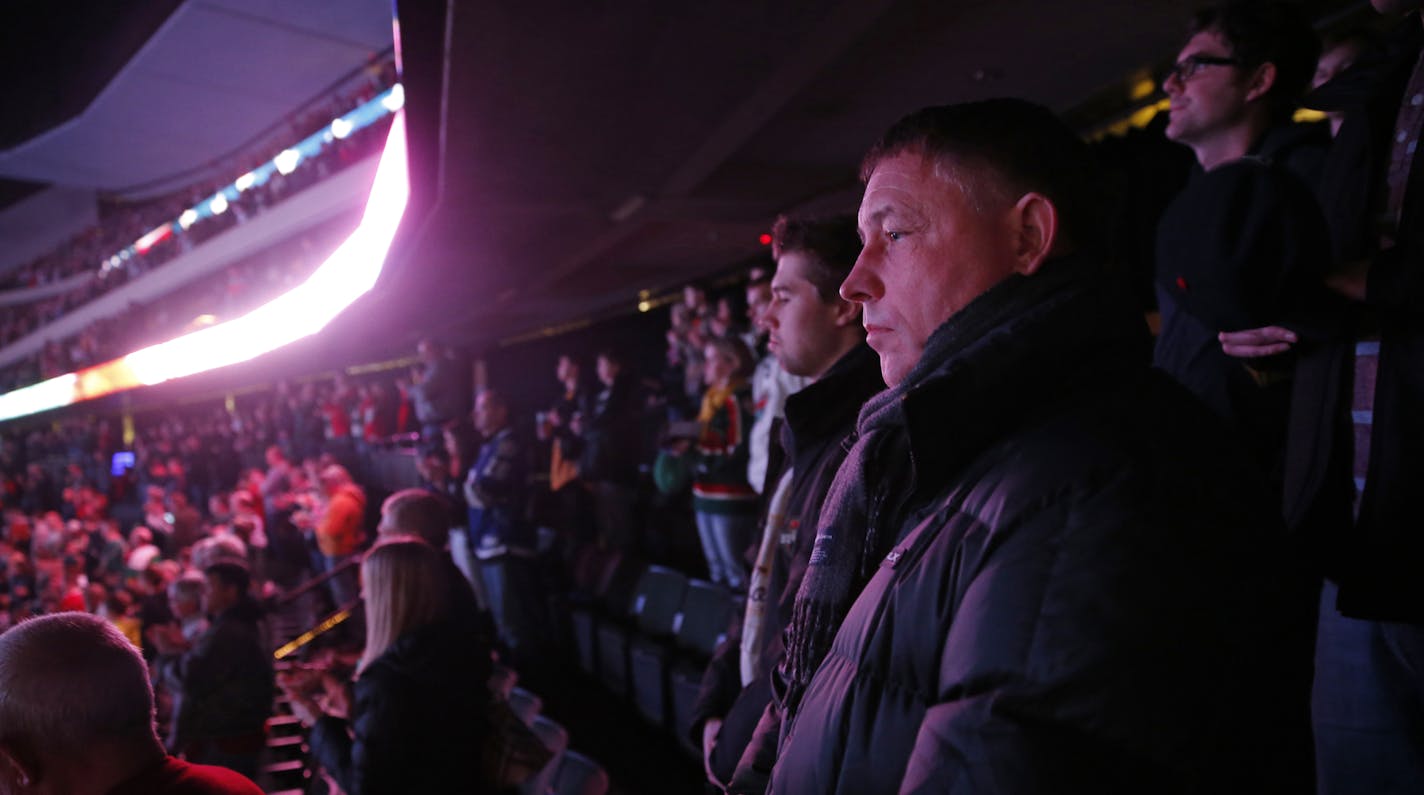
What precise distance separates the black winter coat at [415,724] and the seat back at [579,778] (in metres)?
0.23

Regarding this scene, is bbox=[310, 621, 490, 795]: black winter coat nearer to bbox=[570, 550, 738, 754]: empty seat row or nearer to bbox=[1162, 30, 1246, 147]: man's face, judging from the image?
bbox=[570, 550, 738, 754]: empty seat row

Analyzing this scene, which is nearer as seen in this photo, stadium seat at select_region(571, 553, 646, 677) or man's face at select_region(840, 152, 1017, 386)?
man's face at select_region(840, 152, 1017, 386)

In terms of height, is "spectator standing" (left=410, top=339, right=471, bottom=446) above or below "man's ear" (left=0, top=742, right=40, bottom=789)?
above

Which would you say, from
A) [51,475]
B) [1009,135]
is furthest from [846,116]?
[51,475]

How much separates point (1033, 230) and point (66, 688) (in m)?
1.96

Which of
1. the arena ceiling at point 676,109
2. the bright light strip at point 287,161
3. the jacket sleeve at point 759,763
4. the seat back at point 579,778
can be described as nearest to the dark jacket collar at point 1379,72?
the jacket sleeve at point 759,763

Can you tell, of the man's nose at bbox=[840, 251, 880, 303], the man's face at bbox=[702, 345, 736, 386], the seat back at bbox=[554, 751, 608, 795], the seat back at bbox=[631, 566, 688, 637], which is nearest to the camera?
the man's nose at bbox=[840, 251, 880, 303]

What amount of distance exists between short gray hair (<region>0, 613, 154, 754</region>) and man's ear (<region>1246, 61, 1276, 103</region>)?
2739mm

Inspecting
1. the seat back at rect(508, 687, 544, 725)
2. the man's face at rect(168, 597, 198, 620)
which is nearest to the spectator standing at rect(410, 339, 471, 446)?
the man's face at rect(168, 597, 198, 620)

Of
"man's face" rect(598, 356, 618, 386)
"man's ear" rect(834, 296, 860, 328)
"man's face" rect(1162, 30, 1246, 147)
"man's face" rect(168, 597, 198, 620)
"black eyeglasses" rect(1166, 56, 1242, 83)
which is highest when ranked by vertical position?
"black eyeglasses" rect(1166, 56, 1242, 83)

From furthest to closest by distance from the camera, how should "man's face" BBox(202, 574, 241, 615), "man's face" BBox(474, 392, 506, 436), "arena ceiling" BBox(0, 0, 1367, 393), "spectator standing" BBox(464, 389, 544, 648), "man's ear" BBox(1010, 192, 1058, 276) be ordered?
"man's face" BBox(474, 392, 506, 436) < "spectator standing" BBox(464, 389, 544, 648) < "man's face" BBox(202, 574, 241, 615) < "arena ceiling" BBox(0, 0, 1367, 393) < "man's ear" BBox(1010, 192, 1058, 276)

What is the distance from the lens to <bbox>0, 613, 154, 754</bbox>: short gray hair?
5.16 feet

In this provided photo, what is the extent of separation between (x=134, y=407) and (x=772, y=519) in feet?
81.2

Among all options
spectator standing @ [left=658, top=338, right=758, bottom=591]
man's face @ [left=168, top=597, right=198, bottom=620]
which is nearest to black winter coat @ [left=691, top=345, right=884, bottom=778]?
spectator standing @ [left=658, top=338, right=758, bottom=591]
